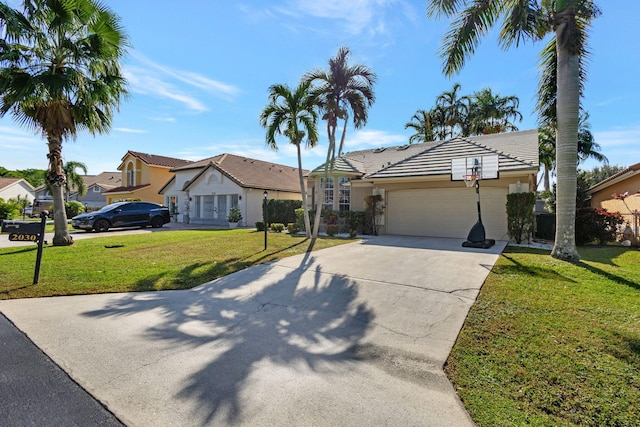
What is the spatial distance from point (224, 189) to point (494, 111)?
23148 millimetres

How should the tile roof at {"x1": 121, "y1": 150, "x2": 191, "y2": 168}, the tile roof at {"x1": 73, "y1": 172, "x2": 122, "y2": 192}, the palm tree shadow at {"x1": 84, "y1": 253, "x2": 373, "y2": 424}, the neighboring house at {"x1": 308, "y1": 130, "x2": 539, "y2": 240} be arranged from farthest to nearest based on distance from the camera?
1. the tile roof at {"x1": 73, "y1": 172, "x2": 122, "y2": 192}
2. the tile roof at {"x1": 121, "y1": 150, "x2": 191, "y2": 168}
3. the neighboring house at {"x1": 308, "y1": 130, "x2": 539, "y2": 240}
4. the palm tree shadow at {"x1": 84, "y1": 253, "x2": 373, "y2": 424}

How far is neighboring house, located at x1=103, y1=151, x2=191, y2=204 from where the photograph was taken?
30703 mm

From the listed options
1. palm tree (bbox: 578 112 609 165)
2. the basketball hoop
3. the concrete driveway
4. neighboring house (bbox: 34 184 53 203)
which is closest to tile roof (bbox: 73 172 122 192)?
neighboring house (bbox: 34 184 53 203)

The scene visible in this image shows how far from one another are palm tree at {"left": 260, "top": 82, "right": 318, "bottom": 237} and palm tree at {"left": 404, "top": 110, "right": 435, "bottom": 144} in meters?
18.1

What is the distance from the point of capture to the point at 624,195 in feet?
39.1

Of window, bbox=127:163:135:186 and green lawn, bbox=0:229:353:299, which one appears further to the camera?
window, bbox=127:163:135:186

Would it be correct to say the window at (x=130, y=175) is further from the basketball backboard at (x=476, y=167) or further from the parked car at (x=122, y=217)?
the basketball backboard at (x=476, y=167)

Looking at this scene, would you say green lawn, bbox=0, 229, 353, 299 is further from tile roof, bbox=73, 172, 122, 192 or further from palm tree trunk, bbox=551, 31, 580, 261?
tile roof, bbox=73, 172, 122, 192

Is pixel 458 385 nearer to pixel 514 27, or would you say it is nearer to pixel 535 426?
pixel 535 426

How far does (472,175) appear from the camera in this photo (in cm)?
1114

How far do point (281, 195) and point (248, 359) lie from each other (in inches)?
840

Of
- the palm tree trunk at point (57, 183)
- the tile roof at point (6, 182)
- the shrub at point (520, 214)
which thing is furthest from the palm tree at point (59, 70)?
the tile roof at point (6, 182)

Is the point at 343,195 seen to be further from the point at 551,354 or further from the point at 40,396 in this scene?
the point at 40,396

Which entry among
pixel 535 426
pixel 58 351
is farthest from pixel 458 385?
pixel 58 351
